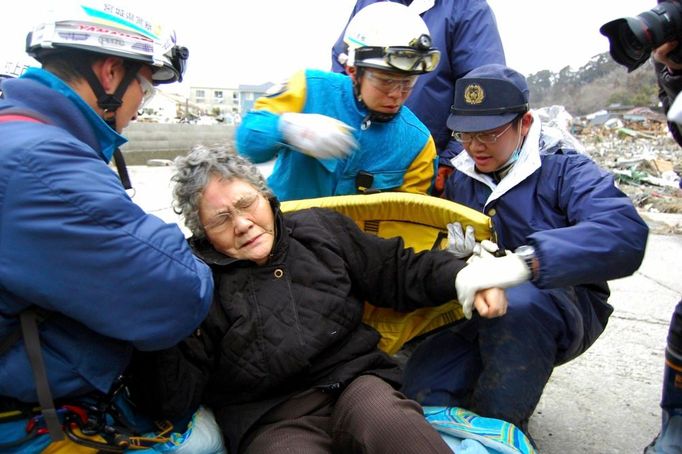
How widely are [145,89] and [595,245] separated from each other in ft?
5.08

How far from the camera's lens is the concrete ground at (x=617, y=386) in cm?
262

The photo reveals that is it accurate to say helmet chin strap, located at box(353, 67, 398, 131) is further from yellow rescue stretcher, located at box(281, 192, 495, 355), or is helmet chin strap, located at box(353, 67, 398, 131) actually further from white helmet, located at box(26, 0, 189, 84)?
white helmet, located at box(26, 0, 189, 84)

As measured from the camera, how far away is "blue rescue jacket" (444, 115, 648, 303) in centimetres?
187

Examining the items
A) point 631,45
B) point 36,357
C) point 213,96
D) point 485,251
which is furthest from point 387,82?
point 213,96

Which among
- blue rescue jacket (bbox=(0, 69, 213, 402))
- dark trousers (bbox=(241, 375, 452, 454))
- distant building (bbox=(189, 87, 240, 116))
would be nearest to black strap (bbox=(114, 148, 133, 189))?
blue rescue jacket (bbox=(0, 69, 213, 402))

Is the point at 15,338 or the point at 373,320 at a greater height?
the point at 15,338

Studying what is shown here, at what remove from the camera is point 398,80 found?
98.5 inches

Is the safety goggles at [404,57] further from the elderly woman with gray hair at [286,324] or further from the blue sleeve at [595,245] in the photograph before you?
the blue sleeve at [595,245]

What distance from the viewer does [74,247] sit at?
4.55 feet

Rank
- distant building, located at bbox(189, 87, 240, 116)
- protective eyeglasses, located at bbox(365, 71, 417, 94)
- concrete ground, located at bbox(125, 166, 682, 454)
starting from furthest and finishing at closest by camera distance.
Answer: distant building, located at bbox(189, 87, 240, 116) < concrete ground, located at bbox(125, 166, 682, 454) < protective eyeglasses, located at bbox(365, 71, 417, 94)

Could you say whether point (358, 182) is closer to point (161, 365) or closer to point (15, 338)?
point (161, 365)

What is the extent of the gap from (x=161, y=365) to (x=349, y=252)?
80 cm

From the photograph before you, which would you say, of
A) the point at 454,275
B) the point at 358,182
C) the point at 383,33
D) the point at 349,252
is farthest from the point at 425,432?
the point at 383,33

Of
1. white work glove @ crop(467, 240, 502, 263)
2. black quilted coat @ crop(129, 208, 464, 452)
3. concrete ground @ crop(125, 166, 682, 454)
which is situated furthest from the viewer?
concrete ground @ crop(125, 166, 682, 454)
